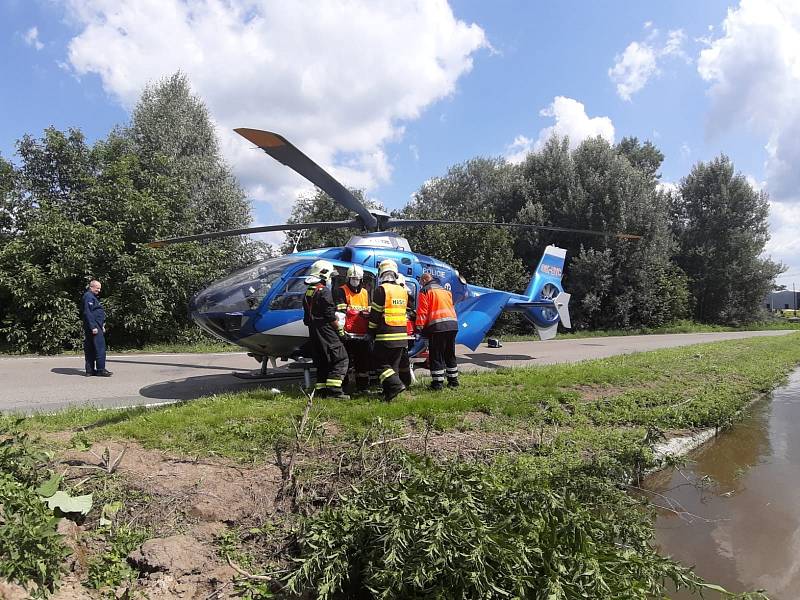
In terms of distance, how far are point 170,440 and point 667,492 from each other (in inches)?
187

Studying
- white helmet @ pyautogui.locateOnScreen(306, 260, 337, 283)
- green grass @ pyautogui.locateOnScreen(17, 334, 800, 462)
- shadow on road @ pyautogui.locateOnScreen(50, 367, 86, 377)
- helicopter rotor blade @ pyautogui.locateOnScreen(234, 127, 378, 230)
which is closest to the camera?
green grass @ pyautogui.locateOnScreen(17, 334, 800, 462)

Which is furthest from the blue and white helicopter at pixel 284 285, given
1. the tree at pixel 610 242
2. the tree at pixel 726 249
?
the tree at pixel 726 249

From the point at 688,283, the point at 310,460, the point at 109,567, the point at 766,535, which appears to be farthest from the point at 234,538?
the point at 688,283

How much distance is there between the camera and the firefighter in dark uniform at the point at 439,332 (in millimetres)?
7027

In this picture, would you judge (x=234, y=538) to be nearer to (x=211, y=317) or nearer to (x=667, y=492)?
(x=667, y=492)

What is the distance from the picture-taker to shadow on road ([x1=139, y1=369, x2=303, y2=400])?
25.0 feet

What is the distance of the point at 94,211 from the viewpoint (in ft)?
55.2

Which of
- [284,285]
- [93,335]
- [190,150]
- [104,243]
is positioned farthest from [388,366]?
[190,150]

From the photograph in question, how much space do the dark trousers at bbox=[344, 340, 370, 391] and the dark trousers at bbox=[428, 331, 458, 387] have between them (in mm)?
924

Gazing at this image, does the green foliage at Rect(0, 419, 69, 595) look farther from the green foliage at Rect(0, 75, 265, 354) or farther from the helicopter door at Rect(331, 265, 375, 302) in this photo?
the green foliage at Rect(0, 75, 265, 354)

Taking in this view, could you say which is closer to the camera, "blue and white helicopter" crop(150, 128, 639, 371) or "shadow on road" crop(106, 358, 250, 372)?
"blue and white helicopter" crop(150, 128, 639, 371)

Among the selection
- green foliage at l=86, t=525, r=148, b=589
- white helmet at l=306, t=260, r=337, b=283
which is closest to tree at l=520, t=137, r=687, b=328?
white helmet at l=306, t=260, r=337, b=283

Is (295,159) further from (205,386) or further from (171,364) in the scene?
(171,364)

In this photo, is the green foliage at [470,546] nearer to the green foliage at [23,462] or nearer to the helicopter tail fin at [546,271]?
the green foliage at [23,462]
